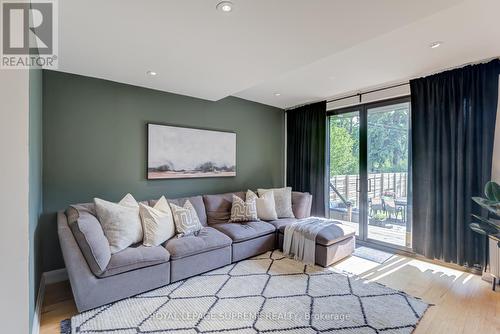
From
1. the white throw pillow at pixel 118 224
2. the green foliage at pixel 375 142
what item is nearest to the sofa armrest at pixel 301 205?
the green foliage at pixel 375 142

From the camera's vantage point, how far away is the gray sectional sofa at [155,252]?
6.88 ft

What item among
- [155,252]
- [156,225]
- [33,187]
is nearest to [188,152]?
[156,225]

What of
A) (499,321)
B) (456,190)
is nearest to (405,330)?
(499,321)

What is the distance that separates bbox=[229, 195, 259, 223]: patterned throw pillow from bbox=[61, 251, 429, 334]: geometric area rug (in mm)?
979

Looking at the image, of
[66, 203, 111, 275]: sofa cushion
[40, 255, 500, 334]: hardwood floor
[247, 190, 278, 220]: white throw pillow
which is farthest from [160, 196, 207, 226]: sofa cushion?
[40, 255, 500, 334]: hardwood floor

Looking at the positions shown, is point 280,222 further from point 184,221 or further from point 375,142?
point 375,142

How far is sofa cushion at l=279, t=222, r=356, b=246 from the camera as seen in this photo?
3.07m

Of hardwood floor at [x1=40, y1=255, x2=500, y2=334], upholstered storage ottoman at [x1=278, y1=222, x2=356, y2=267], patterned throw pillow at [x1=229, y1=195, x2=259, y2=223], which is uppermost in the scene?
patterned throw pillow at [x1=229, y1=195, x2=259, y2=223]

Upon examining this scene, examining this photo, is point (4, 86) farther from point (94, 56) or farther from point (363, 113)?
point (363, 113)

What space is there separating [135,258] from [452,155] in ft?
12.5

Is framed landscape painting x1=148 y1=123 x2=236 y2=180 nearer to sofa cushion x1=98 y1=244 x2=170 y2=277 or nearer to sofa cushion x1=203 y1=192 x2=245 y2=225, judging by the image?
sofa cushion x1=203 y1=192 x2=245 y2=225

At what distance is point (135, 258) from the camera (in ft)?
7.61

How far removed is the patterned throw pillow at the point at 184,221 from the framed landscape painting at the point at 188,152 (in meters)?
0.69

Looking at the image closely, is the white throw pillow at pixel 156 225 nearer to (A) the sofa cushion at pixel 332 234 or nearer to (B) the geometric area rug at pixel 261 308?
(B) the geometric area rug at pixel 261 308
